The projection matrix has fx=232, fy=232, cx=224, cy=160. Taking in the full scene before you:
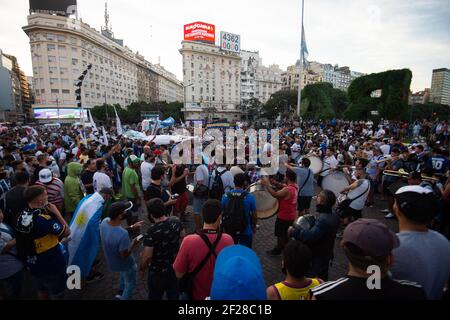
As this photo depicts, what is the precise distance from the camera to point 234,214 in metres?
3.96

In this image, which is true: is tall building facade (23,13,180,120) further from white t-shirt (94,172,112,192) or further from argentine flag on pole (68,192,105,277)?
argentine flag on pole (68,192,105,277)

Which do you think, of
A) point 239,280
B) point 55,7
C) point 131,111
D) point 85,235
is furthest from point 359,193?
point 55,7

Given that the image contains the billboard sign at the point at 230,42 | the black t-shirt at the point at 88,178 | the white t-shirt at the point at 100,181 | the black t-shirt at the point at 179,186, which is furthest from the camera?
the billboard sign at the point at 230,42

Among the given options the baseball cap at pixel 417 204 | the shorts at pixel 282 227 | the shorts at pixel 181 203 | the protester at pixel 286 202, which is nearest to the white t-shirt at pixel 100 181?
the shorts at pixel 181 203

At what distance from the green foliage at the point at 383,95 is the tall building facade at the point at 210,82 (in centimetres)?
6158

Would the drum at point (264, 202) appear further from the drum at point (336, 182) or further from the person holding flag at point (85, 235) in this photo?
the person holding flag at point (85, 235)

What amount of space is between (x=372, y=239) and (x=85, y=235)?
13.3 ft

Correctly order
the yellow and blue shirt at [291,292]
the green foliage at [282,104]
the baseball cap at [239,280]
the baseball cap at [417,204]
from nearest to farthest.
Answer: the baseball cap at [239,280], the yellow and blue shirt at [291,292], the baseball cap at [417,204], the green foliage at [282,104]

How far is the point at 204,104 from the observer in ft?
Result: 310

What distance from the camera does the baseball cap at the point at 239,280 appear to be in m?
1.41

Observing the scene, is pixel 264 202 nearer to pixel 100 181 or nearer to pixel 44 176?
pixel 100 181
